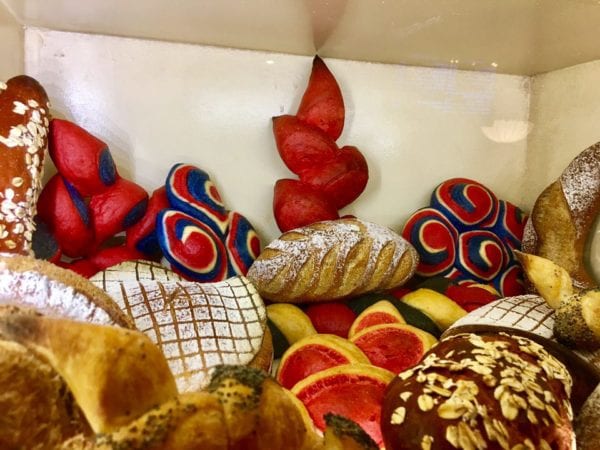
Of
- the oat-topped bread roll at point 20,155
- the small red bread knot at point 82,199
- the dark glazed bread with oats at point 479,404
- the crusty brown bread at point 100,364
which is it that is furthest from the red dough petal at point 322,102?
the crusty brown bread at point 100,364

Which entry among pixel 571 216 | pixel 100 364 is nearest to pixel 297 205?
pixel 571 216

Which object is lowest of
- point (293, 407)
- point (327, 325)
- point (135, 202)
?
point (327, 325)

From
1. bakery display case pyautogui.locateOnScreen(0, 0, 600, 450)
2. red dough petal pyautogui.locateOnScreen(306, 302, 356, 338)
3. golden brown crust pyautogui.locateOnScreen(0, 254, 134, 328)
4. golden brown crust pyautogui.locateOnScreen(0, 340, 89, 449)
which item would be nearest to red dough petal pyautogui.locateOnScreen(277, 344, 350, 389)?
bakery display case pyautogui.locateOnScreen(0, 0, 600, 450)

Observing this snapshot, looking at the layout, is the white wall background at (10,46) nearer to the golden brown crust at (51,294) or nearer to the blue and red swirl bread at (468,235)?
the golden brown crust at (51,294)

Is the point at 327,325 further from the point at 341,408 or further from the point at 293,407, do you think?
the point at 293,407

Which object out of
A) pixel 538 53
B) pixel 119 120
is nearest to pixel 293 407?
pixel 119 120

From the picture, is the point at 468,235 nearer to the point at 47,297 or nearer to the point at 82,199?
the point at 82,199
